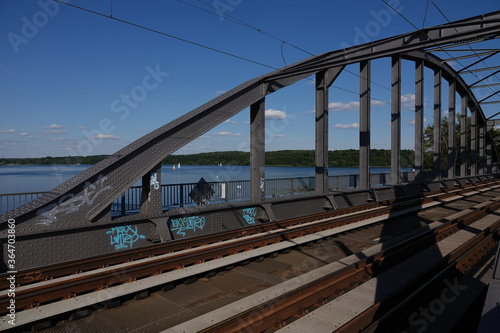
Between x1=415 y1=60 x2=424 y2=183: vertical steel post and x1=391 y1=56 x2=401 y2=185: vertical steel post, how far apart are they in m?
4.33

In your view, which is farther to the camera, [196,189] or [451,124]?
[451,124]

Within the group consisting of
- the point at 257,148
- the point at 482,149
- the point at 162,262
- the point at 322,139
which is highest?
the point at 482,149

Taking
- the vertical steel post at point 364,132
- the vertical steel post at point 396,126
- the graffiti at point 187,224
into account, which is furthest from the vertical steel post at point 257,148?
the vertical steel post at point 396,126

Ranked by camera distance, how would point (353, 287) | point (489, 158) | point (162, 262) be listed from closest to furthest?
point (353, 287), point (162, 262), point (489, 158)

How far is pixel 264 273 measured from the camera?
764 centimetres

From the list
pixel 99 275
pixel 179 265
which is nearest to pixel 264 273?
pixel 179 265

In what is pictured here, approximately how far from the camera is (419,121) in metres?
25.3

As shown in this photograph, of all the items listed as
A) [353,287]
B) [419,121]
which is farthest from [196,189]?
[419,121]

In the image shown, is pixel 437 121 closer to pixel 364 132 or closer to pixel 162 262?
pixel 364 132

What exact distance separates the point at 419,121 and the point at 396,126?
481 cm

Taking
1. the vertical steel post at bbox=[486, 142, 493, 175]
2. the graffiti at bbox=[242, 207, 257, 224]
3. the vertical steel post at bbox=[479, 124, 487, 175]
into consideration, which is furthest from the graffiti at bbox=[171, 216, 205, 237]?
the vertical steel post at bbox=[486, 142, 493, 175]

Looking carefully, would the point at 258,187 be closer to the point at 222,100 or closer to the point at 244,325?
the point at 222,100

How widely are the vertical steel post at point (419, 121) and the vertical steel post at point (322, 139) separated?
40.4ft

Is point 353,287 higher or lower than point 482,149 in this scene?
lower
